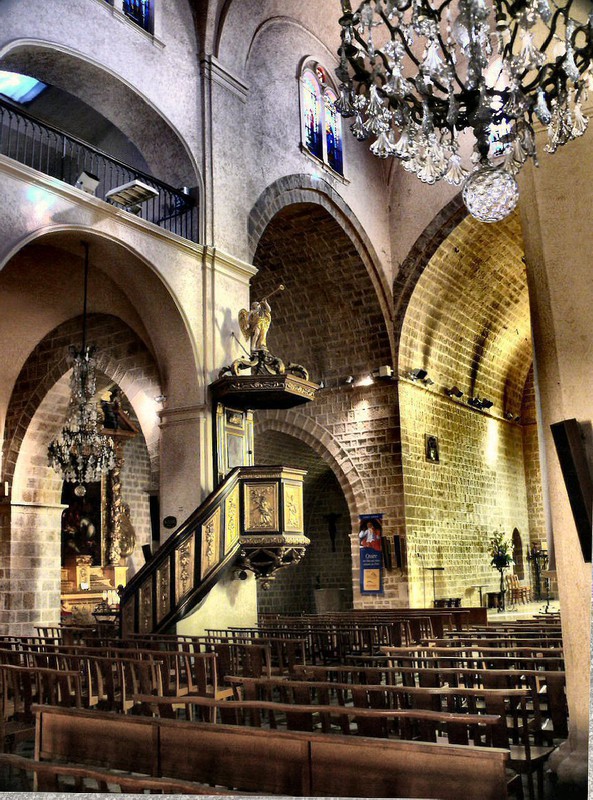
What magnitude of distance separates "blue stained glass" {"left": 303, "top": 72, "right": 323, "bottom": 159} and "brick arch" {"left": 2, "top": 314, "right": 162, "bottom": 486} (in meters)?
5.28

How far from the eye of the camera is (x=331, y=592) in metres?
20.4

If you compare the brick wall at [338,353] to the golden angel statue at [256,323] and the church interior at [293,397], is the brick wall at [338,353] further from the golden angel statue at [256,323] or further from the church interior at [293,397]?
the golden angel statue at [256,323]

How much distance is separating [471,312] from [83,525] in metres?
9.99

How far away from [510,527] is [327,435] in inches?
300

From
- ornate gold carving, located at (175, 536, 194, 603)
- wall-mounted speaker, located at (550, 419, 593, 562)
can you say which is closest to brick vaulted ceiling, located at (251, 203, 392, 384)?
ornate gold carving, located at (175, 536, 194, 603)

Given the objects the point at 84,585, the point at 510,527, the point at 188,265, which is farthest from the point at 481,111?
the point at 510,527

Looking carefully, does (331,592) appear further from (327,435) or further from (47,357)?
(47,357)

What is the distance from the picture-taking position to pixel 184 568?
9758 millimetres

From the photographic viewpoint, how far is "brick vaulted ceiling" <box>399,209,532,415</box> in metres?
17.7

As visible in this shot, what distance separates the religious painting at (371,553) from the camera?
16500 mm

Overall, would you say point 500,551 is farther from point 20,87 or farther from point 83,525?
point 20,87

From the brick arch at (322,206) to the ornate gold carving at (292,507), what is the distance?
13.2ft

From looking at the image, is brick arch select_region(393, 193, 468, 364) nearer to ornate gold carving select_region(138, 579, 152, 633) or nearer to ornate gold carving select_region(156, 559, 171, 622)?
ornate gold carving select_region(156, 559, 171, 622)

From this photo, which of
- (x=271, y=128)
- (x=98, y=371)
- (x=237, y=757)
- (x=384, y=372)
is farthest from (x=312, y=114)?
(x=237, y=757)
